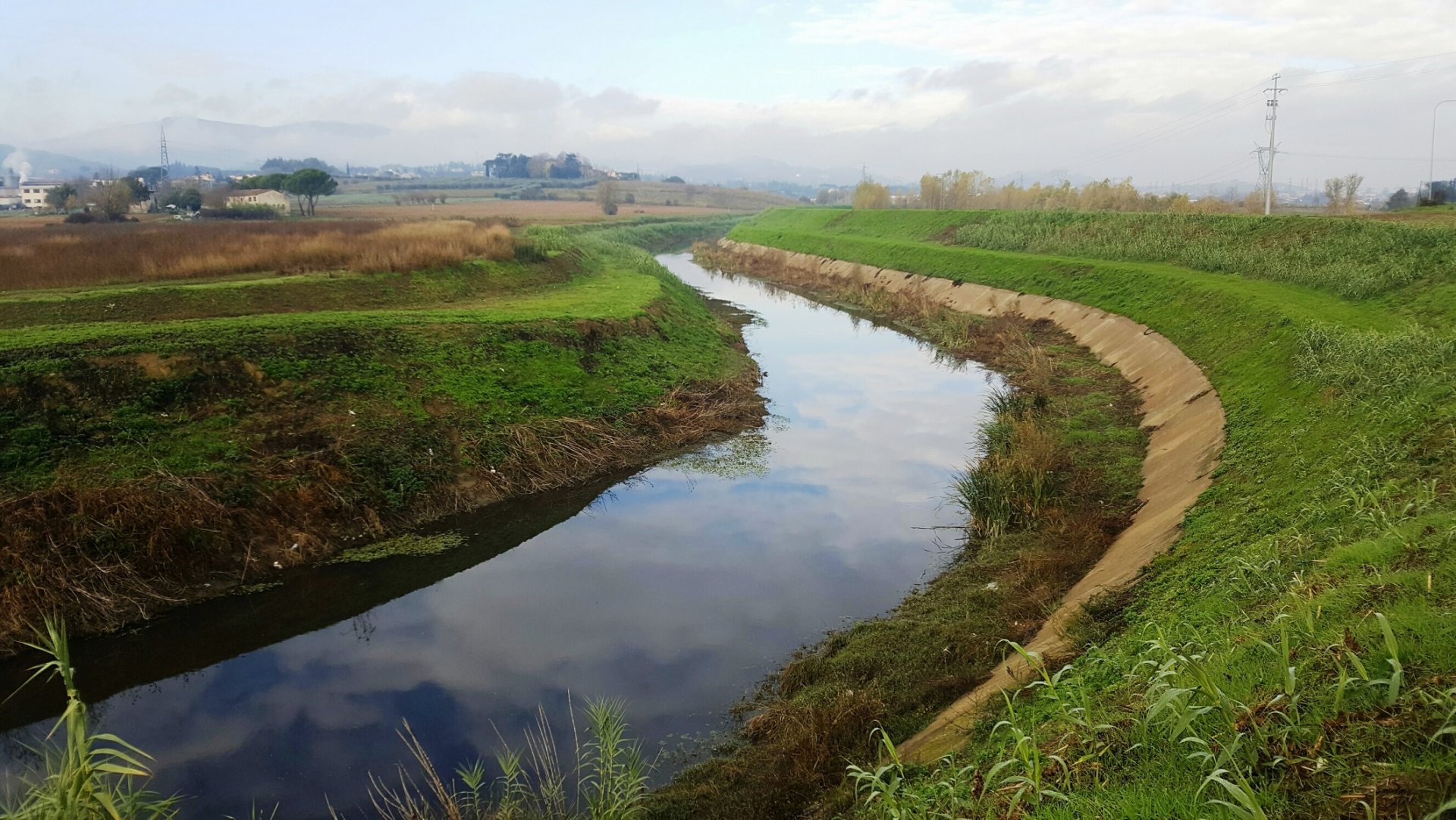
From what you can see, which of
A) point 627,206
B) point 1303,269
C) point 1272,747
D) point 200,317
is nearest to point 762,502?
point 1272,747

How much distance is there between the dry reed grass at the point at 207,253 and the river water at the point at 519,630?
12357 mm

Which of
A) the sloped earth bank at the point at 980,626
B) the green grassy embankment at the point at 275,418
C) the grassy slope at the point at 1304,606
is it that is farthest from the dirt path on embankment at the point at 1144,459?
the green grassy embankment at the point at 275,418

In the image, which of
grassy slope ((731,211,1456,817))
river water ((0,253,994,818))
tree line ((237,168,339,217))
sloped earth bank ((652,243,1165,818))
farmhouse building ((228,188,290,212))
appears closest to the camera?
grassy slope ((731,211,1456,817))

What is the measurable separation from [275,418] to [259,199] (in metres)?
56.1

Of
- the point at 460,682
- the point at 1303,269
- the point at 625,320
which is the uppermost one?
the point at 1303,269

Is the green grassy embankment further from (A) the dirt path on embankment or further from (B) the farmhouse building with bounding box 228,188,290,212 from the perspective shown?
(B) the farmhouse building with bounding box 228,188,290,212

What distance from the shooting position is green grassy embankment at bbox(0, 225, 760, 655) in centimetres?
1065

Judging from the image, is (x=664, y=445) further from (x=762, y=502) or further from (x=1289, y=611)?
(x=1289, y=611)

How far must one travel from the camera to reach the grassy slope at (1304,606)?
380cm

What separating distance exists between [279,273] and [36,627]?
46.5 ft

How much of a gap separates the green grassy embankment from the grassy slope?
33.1 feet

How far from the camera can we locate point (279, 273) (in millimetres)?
21781

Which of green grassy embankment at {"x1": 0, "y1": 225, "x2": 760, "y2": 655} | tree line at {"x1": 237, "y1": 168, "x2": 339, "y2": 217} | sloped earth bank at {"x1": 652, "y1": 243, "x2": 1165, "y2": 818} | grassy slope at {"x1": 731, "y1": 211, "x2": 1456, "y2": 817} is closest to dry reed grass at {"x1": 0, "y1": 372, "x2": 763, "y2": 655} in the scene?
green grassy embankment at {"x1": 0, "y1": 225, "x2": 760, "y2": 655}

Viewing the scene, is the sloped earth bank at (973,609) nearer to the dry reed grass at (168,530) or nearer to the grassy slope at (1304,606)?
the grassy slope at (1304,606)
